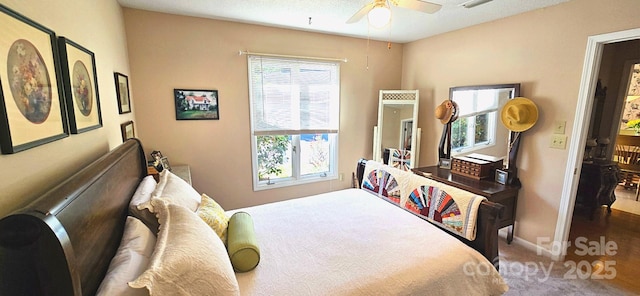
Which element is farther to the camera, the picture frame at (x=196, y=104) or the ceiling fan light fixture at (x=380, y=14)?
the picture frame at (x=196, y=104)

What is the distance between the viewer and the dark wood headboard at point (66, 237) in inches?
23.8

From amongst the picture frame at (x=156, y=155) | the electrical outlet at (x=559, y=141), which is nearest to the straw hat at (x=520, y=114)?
the electrical outlet at (x=559, y=141)

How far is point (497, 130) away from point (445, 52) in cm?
119

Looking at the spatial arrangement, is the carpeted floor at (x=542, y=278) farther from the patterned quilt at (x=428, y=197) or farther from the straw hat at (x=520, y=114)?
the straw hat at (x=520, y=114)

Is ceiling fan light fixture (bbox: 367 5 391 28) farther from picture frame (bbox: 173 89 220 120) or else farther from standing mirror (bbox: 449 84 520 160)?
picture frame (bbox: 173 89 220 120)

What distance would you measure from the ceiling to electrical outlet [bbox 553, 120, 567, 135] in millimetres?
1051

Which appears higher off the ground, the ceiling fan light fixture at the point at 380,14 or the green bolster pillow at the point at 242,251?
the ceiling fan light fixture at the point at 380,14

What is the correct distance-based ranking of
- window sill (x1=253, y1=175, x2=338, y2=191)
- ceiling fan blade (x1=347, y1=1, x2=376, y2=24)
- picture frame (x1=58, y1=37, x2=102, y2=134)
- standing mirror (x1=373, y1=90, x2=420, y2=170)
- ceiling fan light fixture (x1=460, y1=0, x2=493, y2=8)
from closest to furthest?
picture frame (x1=58, y1=37, x2=102, y2=134) < ceiling fan blade (x1=347, y1=1, x2=376, y2=24) < ceiling fan light fixture (x1=460, y1=0, x2=493, y2=8) < window sill (x1=253, y1=175, x2=338, y2=191) < standing mirror (x1=373, y1=90, x2=420, y2=170)

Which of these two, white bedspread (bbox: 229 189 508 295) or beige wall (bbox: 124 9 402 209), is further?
beige wall (bbox: 124 9 402 209)

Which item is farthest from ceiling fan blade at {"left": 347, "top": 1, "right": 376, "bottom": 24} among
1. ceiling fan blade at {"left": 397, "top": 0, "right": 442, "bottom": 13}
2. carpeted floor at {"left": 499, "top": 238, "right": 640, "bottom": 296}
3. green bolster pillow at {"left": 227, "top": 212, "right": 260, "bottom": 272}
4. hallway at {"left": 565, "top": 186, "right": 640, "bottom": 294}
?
hallway at {"left": 565, "top": 186, "right": 640, "bottom": 294}

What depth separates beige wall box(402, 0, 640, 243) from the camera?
7.18 ft

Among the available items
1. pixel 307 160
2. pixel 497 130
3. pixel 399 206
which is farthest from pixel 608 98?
pixel 307 160

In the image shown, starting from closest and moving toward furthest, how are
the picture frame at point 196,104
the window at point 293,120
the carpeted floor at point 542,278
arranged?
the carpeted floor at point 542,278, the picture frame at point 196,104, the window at point 293,120

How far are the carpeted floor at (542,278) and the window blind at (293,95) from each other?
2.41m
